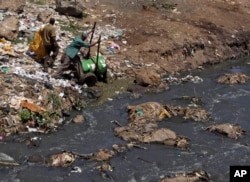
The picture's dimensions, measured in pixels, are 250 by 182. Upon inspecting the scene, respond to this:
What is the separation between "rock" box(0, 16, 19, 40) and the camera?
13141mm

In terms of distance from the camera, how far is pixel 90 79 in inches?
484

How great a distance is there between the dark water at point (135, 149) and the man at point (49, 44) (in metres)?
1.90

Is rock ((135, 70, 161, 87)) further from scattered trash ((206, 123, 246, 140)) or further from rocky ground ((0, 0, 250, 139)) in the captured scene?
scattered trash ((206, 123, 246, 140))

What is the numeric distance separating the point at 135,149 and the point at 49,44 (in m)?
3.98

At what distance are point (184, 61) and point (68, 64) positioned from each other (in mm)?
4302

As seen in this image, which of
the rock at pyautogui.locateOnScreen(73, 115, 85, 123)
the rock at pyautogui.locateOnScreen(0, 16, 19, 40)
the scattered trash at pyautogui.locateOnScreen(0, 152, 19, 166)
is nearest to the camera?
the scattered trash at pyautogui.locateOnScreen(0, 152, 19, 166)

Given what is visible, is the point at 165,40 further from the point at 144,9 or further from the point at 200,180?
the point at 200,180

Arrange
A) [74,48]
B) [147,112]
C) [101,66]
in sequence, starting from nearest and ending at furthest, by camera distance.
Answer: [147,112] → [74,48] → [101,66]

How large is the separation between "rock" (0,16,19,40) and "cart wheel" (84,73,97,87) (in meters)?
2.59

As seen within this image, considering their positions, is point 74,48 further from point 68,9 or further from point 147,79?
point 68,9

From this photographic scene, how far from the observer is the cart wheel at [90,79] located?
39.8 ft

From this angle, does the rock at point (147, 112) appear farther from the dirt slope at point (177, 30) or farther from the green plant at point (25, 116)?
the dirt slope at point (177, 30)

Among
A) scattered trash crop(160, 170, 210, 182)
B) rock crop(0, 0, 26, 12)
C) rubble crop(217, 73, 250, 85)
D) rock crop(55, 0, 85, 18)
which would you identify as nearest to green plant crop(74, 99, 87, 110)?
scattered trash crop(160, 170, 210, 182)

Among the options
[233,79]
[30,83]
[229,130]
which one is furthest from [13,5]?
[229,130]
